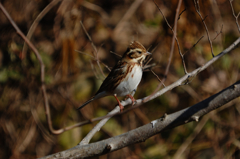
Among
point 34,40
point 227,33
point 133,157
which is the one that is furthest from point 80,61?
point 227,33

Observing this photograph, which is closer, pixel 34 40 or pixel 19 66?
pixel 19 66

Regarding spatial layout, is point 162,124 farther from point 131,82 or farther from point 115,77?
point 115,77

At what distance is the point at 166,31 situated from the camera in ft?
21.2

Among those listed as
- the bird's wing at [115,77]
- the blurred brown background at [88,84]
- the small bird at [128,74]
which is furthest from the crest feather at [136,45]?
the blurred brown background at [88,84]

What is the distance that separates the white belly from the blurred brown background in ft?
6.09

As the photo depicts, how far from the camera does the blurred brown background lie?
6.28 meters

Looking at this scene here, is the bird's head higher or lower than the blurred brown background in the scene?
higher

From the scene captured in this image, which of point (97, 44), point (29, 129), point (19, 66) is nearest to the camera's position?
point (19, 66)

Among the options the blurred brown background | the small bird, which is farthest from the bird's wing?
the blurred brown background

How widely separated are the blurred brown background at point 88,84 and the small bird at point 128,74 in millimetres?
1649

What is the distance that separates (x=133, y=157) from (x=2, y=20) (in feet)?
15.5

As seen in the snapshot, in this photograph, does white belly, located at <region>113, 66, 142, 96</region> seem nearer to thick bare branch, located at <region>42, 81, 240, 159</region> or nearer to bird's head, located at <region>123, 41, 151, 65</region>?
bird's head, located at <region>123, 41, 151, 65</region>

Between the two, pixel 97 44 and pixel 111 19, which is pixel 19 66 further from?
pixel 111 19

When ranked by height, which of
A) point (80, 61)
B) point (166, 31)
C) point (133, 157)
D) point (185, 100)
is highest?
point (166, 31)
